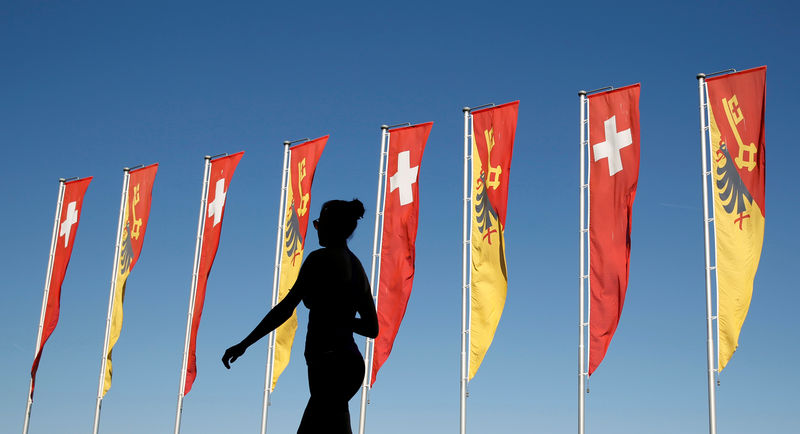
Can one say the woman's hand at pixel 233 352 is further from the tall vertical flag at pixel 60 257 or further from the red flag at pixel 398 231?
the tall vertical flag at pixel 60 257

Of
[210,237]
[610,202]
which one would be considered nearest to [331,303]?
[610,202]

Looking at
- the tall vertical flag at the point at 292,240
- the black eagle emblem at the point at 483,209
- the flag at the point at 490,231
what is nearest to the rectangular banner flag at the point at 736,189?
the flag at the point at 490,231

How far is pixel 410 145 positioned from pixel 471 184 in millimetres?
1453

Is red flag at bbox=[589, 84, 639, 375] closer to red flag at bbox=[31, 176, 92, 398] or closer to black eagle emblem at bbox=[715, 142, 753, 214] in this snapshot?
black eagle emblem at bbox=[715, 142, 753, 214]

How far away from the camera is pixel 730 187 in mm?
13914

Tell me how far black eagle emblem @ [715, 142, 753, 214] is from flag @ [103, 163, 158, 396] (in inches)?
507

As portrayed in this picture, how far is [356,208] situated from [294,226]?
15113 millimetres

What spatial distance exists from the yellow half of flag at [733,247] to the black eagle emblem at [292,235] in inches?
337

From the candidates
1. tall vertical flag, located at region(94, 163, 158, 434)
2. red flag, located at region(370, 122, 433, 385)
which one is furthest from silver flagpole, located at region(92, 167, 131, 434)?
red flag, located at region(370, 122, 433, 385)

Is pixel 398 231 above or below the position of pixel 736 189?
below

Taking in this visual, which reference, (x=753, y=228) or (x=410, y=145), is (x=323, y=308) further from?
(x=410, y=145)

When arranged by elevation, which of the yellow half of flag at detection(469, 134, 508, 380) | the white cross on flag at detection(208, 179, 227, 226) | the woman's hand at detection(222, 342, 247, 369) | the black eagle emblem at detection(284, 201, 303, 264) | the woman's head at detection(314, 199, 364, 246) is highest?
the white cross on flag at detection(208, 179, 227, 226)

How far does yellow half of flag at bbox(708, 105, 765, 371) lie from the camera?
43.8ft

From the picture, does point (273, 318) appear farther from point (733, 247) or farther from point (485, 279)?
point (485, 279)
